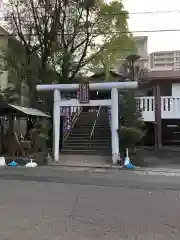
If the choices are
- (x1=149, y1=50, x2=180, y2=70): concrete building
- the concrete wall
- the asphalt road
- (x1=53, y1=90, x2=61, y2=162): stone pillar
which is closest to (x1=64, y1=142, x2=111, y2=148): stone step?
(x1=53, y1=90, x2=61, y2=162): stone pillar

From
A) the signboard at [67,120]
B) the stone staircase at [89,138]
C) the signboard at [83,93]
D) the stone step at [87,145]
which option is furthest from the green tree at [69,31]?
the signboard at [83,93]

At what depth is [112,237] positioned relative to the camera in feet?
18.4

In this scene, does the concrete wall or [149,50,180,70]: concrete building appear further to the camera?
[149,50,180,70]: concrete building

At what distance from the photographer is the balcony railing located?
880 inches

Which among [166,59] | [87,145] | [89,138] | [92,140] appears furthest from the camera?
[166,59]

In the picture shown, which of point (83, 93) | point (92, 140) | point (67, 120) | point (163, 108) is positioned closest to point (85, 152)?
point (92, 140)

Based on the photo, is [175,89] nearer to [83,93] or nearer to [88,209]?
[83,93]

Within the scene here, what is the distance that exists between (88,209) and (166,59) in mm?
27224

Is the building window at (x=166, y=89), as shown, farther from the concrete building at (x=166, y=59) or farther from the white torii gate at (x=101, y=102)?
the concrete building at (x=166, y=59)

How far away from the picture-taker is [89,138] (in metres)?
21.9

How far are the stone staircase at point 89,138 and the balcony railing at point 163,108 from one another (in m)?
2.59

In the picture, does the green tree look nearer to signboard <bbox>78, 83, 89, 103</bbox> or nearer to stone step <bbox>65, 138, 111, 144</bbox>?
stone step <bbox>65, 138, 111, 144</bbox>

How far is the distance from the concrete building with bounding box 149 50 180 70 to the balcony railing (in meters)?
10.5

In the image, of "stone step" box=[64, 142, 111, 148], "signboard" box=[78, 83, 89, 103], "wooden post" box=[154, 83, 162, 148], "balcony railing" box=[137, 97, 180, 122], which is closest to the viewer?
"signboard" box=[78, 83, 89, 103]
